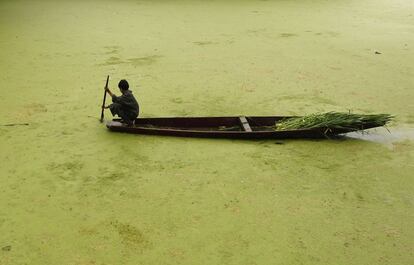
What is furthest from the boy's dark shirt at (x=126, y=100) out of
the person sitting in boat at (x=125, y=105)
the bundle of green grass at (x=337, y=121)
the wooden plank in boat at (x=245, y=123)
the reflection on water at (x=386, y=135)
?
the reflection on water at (x=386, y=135)

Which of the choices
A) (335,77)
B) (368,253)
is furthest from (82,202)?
(335,77)

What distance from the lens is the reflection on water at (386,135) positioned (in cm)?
280

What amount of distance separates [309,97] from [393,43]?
207 cm

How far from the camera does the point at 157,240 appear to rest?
186cm

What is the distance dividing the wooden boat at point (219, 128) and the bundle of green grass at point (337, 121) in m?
0.03

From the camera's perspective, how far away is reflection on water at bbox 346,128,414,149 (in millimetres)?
2797

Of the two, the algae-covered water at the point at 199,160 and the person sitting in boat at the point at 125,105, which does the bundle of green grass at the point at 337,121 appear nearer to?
the algae-covered water at the point at 199,160

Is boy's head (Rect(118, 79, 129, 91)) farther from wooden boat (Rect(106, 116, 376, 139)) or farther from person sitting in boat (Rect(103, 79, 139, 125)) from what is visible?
wooden boat (Rect(106, 116, 376, 139))

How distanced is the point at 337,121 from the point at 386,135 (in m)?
0.37

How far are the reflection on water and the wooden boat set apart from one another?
0.15m

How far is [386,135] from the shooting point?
9.39 ft

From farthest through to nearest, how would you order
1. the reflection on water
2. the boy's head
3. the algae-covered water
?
the reflection on water → the boy's head → the algae-covered water

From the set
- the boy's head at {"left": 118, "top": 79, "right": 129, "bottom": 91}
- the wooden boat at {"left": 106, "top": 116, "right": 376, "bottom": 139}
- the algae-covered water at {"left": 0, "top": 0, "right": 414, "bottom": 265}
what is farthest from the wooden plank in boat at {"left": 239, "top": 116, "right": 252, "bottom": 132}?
the boy's head at {"left": 118, "top": 79, "right": 129, "bottom": 91}

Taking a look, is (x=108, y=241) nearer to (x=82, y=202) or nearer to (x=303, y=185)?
(x=82, y=202)
